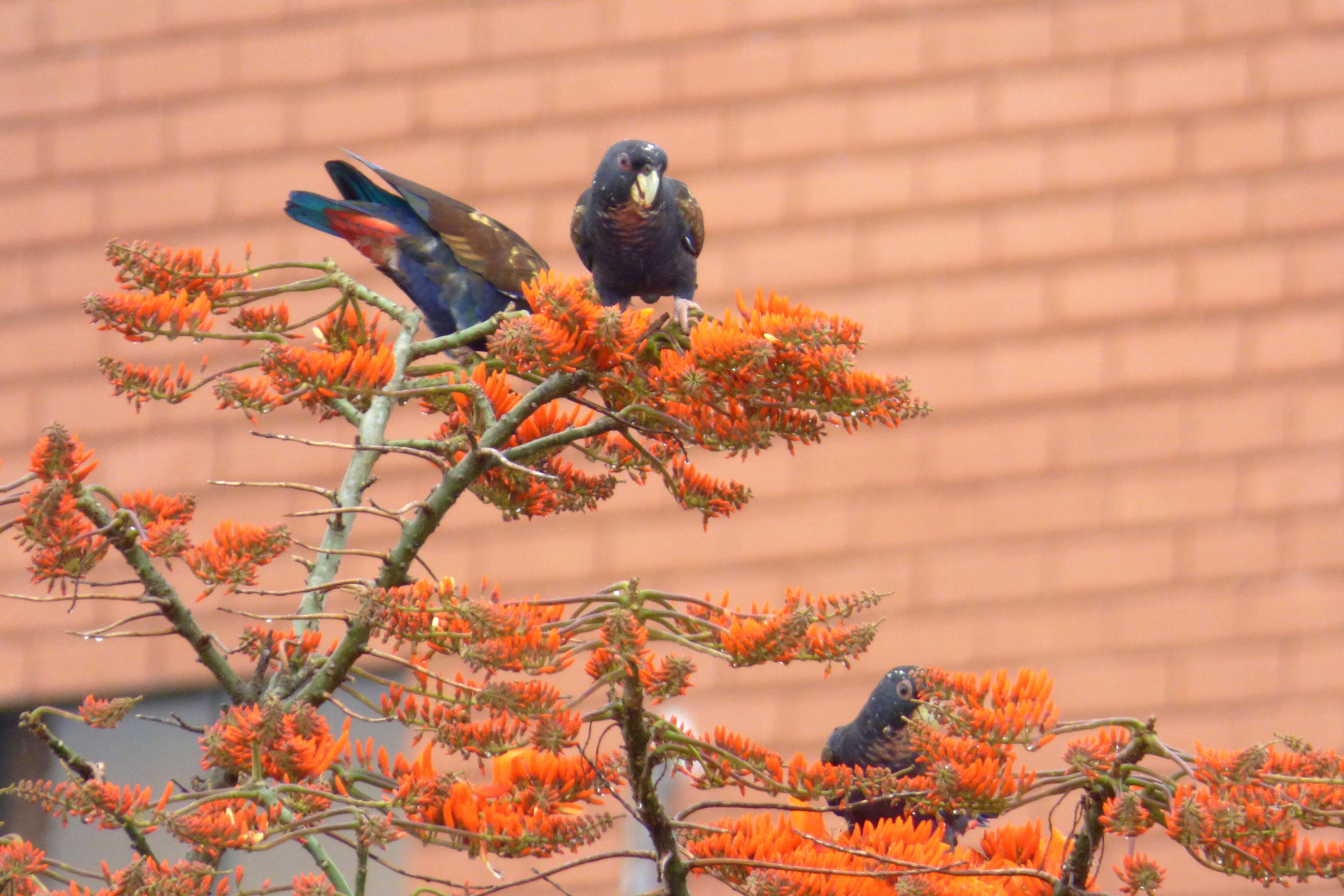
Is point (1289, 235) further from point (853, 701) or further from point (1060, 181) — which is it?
point (853, 701)

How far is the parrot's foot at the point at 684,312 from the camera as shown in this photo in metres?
1.39

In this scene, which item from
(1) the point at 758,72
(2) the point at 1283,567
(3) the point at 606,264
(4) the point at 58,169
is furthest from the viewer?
(4) the point at 58,169

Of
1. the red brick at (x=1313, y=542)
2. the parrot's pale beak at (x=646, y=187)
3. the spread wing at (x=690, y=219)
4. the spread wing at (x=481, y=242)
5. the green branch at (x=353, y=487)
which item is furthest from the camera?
the red brick at (x=1313, y=542)

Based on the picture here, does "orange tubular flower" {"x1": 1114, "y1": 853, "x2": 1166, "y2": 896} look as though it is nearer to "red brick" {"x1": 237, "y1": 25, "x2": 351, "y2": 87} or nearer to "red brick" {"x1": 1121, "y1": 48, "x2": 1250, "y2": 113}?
"red brick" {"x1": 1121, "y1": 48, "x2": 1250, "y2": 113}

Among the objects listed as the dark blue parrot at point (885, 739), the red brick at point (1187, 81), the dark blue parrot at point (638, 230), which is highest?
the red brick at point (1187, 81)

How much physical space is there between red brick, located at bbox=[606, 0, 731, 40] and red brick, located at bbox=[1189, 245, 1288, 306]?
1199 mm

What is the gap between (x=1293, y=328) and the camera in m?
3.10

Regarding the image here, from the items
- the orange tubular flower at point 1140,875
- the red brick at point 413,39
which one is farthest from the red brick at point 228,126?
the orange tubular flower at point 1140,875

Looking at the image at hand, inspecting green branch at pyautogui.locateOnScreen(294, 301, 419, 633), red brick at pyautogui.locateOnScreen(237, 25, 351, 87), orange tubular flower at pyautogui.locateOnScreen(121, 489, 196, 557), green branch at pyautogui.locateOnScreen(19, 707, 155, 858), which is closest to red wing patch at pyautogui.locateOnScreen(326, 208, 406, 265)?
green branch at pyautogui.locateOnScreen(294, 301, 419, 633)

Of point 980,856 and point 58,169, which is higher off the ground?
point 58,169

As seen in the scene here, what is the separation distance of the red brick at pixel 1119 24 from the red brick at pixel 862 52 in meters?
0.34

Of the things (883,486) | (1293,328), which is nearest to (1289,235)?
(1293,328)

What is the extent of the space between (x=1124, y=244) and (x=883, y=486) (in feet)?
2.46

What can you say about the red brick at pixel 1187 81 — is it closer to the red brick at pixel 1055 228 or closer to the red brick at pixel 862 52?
the red brick at pixel 1055 228
